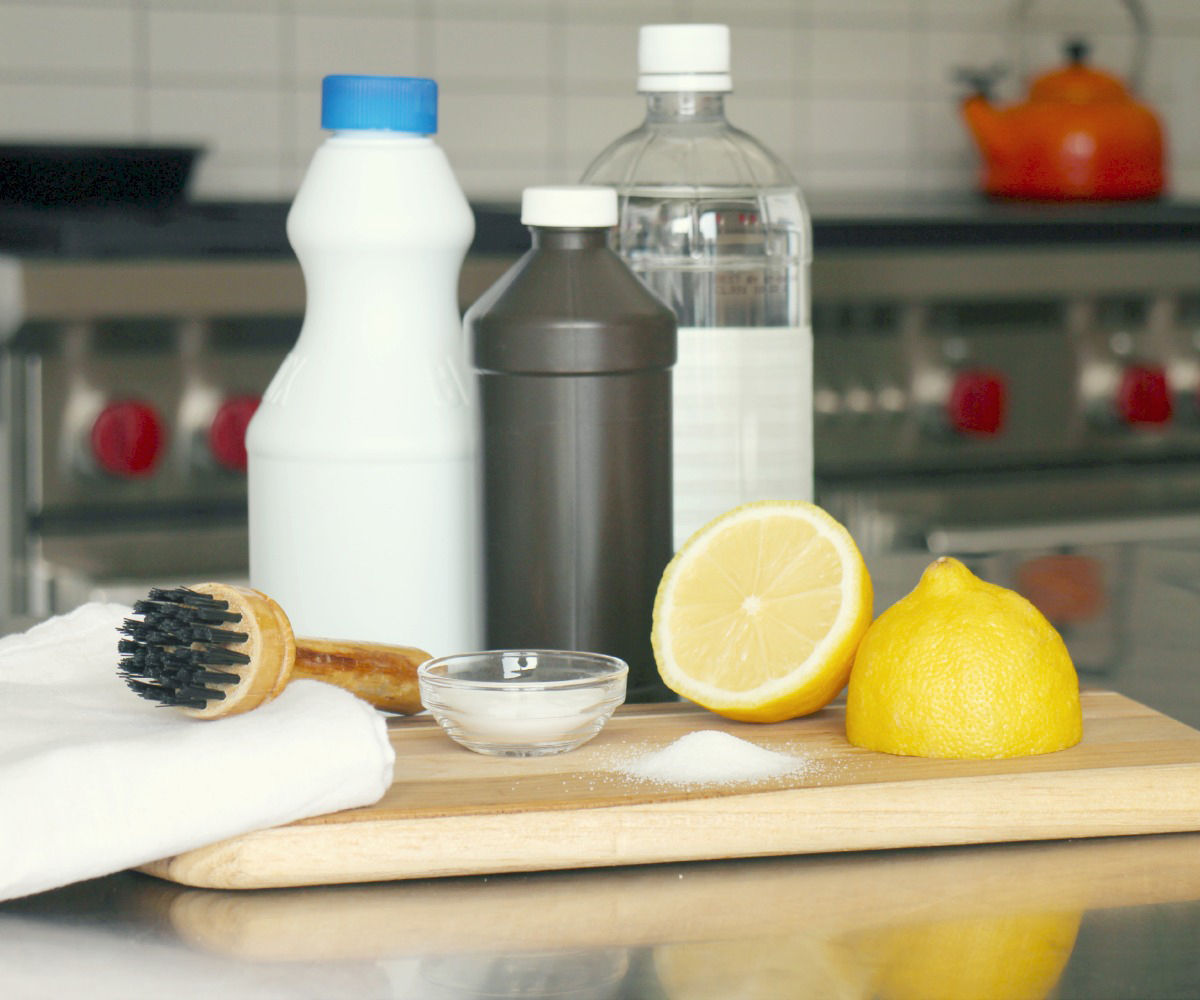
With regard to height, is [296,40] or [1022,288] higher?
[296,40]

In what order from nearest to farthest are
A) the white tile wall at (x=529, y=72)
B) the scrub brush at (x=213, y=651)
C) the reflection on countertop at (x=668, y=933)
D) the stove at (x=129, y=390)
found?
the reflection on countertop at (x=668, y=933)
the scrub brush at (x=213, y=651)
the stove at (x=129, y=390)
the white tile wall at (x=529, y=72)

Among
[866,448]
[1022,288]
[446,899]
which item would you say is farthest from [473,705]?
[1022,288]

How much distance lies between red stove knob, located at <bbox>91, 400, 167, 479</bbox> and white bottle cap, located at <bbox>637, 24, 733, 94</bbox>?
105 centimetres

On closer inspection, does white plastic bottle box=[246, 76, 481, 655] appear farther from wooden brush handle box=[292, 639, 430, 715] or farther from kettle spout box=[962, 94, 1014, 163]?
kettle spout box=[962, 94, 1014, 163]

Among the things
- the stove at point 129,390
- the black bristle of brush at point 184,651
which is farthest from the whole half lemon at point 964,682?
the stove at point 129,390

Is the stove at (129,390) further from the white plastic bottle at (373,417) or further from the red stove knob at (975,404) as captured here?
the white plastic bottle at (373,417)

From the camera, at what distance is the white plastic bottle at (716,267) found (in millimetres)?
838

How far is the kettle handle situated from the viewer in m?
3.01

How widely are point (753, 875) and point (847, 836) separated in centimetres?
4

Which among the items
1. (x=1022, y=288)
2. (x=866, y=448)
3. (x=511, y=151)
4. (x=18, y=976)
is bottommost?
(x=18, y=976)

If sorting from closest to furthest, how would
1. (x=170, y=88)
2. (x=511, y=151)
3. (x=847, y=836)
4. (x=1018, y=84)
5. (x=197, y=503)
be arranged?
(x=847, y=836)
(x=197, y=503)
(x=170, y=88)
(x=511, y=151)
(x=1018, y=84)

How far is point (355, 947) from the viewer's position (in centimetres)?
52

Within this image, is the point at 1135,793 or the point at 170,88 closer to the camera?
the point at 1135,793

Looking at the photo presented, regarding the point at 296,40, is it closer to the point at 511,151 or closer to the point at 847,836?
the point at 511,151
